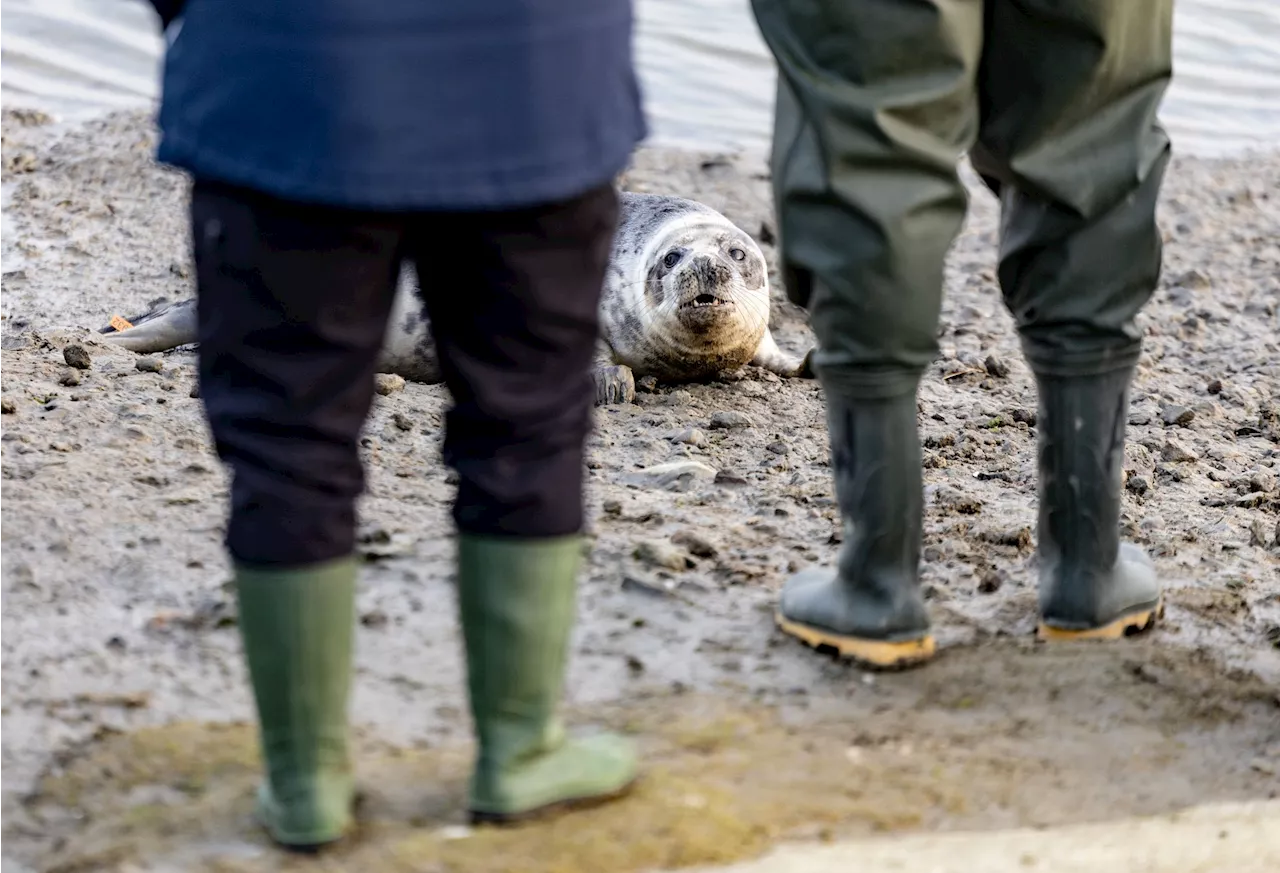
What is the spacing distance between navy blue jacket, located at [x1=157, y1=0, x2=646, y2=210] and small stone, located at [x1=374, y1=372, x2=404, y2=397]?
9.18 ft

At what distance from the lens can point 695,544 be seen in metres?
3.81

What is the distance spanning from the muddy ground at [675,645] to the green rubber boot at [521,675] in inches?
2.2

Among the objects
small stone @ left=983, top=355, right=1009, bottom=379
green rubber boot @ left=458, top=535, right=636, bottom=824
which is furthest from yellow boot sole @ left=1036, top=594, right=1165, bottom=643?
small stone @ left=983, top=355, right=1009, bottom=379

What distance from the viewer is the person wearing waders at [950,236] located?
9.52ft

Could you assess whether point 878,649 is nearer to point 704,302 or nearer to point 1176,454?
point 1176,454

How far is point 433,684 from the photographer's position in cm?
314

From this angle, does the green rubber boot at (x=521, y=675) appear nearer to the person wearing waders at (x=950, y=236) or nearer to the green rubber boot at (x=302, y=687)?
the green rubber boot at (x=302, y=687)

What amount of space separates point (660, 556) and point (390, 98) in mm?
1747

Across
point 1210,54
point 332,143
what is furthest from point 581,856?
point 1210,54

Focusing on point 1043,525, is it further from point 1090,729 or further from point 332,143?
point 332,143

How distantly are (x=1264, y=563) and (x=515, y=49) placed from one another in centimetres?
254

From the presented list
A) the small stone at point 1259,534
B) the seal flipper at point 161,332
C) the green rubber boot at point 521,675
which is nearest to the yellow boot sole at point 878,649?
the green rubber boot at point 521,675

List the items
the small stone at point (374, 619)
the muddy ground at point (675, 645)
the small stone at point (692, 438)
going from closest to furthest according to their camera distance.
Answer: the muddy ground at point (675, 645) → the small stone at point (374, 619) → the small stone at point (692, 438)

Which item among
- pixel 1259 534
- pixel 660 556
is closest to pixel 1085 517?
pixel 660 556
